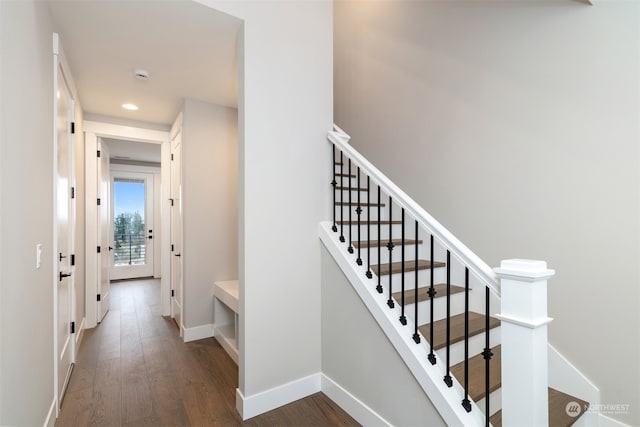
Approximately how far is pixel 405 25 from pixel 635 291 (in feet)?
9.15

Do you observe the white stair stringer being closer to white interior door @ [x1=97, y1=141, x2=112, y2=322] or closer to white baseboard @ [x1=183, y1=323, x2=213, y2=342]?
white baseboard @ [x1=183, y1=323, x2=213, y2=342]

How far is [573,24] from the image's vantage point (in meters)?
1.93

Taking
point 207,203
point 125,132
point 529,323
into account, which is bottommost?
point 529,323

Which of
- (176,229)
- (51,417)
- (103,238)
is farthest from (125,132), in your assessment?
(51,417)

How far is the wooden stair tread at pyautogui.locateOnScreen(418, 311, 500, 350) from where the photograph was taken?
1.83 meters

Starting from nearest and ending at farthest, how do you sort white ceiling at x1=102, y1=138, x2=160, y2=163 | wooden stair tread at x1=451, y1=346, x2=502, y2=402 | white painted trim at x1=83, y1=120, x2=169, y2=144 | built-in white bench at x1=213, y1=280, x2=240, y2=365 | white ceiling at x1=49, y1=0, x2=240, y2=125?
wooden stair tread at x1=451, y1=346, x2=502, y2=402 → white ceiling at x1=49, y1=0, x2=240, y2=125 → built-in white bench at x1=213, y1=280, x2=240, y2=365 → white painted trim at x1=83, y1=120, x2=169, y2=144 → white ceiling at x1=102, y1=138, x2=160, y2=163

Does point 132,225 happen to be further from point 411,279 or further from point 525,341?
point 525,341

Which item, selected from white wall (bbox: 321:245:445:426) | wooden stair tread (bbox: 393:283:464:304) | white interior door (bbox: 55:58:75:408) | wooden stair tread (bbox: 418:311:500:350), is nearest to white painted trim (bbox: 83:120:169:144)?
white interior door (bbox: 55:58:75:408)

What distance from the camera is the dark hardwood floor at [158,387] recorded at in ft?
6.91

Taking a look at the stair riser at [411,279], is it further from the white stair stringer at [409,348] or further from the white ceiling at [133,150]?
the white ceiling at [133,150]

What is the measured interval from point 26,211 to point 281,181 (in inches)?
53.9

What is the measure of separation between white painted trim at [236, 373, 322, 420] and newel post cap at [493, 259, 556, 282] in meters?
1.70

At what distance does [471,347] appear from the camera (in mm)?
2031

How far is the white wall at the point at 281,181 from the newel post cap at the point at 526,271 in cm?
140
